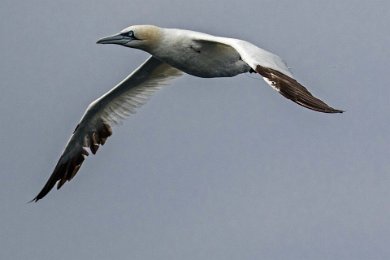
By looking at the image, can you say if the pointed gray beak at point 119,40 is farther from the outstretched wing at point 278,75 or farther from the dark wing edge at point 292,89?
the dark wing edge at point 292,89

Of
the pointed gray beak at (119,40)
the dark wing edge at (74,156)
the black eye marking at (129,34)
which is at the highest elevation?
the black eye marking at (129,34)

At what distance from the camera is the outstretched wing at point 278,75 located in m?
15.4

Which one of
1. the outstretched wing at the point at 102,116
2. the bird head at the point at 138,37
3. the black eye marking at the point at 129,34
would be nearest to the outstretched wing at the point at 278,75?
the bird head at the point at 138,37

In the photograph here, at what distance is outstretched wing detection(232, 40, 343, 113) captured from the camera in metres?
15.4

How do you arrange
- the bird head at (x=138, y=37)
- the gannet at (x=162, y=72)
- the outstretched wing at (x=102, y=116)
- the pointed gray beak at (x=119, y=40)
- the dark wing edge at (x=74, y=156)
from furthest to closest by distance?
1. the dark wing edge at (x=74, y=156)
2. the outstretched wing at (x=102, y=116)
3. the pointed gray beak at (x=119, y=40)
4. the bird head at (x=138, y=37)
5. the gannet at (x=162, y=72)

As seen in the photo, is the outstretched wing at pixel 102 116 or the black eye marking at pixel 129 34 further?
the outstretched wing at pixel 102 116

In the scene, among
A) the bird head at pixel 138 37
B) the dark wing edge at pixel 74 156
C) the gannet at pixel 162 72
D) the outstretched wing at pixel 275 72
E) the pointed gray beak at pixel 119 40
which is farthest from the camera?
the dark wing edge at pixel 74 156

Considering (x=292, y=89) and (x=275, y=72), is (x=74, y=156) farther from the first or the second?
(x=292, y=89)

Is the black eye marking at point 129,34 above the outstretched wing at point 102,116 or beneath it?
above

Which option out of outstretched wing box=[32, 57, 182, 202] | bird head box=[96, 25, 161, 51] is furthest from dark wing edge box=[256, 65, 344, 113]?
outstretched wing box=[32, 57, 182, 202]

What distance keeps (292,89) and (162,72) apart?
6.02 meters

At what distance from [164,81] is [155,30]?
3002 mm

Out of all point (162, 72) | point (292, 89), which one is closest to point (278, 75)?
point (292, 89)

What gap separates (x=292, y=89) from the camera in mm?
15758
